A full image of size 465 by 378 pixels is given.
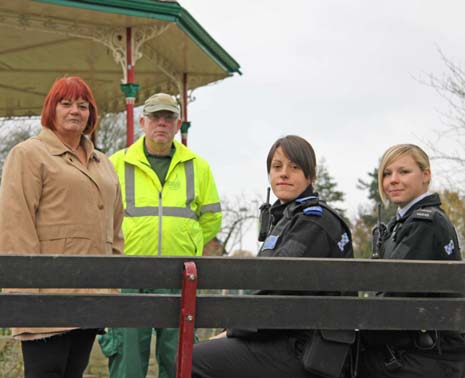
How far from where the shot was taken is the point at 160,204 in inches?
227

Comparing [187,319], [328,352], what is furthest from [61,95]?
[328,352]

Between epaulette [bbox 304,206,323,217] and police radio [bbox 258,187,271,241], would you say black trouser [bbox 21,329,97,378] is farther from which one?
epaulette [bbox 304,206,323,217]

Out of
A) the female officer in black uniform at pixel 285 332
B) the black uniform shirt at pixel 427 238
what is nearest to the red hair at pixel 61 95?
the female officer in black uniform at pixel 285 332

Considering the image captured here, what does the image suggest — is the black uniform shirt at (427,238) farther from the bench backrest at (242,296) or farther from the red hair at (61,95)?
the red hair at (61,95)

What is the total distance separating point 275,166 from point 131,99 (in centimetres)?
811

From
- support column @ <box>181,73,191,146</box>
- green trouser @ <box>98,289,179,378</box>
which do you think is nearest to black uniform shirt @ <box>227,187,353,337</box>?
green trouser @ <box>98,289,179,378</box>

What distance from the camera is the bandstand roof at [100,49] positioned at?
1120cm

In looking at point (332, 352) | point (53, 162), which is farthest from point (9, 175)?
point (332, 352)

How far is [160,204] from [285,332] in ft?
7.76

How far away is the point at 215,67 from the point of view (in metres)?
13.5

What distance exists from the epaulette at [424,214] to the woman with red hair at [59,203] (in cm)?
149

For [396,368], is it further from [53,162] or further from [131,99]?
[131,99]

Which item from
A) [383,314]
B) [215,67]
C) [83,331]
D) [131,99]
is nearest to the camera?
[383,314]

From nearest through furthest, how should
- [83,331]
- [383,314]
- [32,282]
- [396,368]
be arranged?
[32,282] → [383,314] → [396,368] → [83,331]
